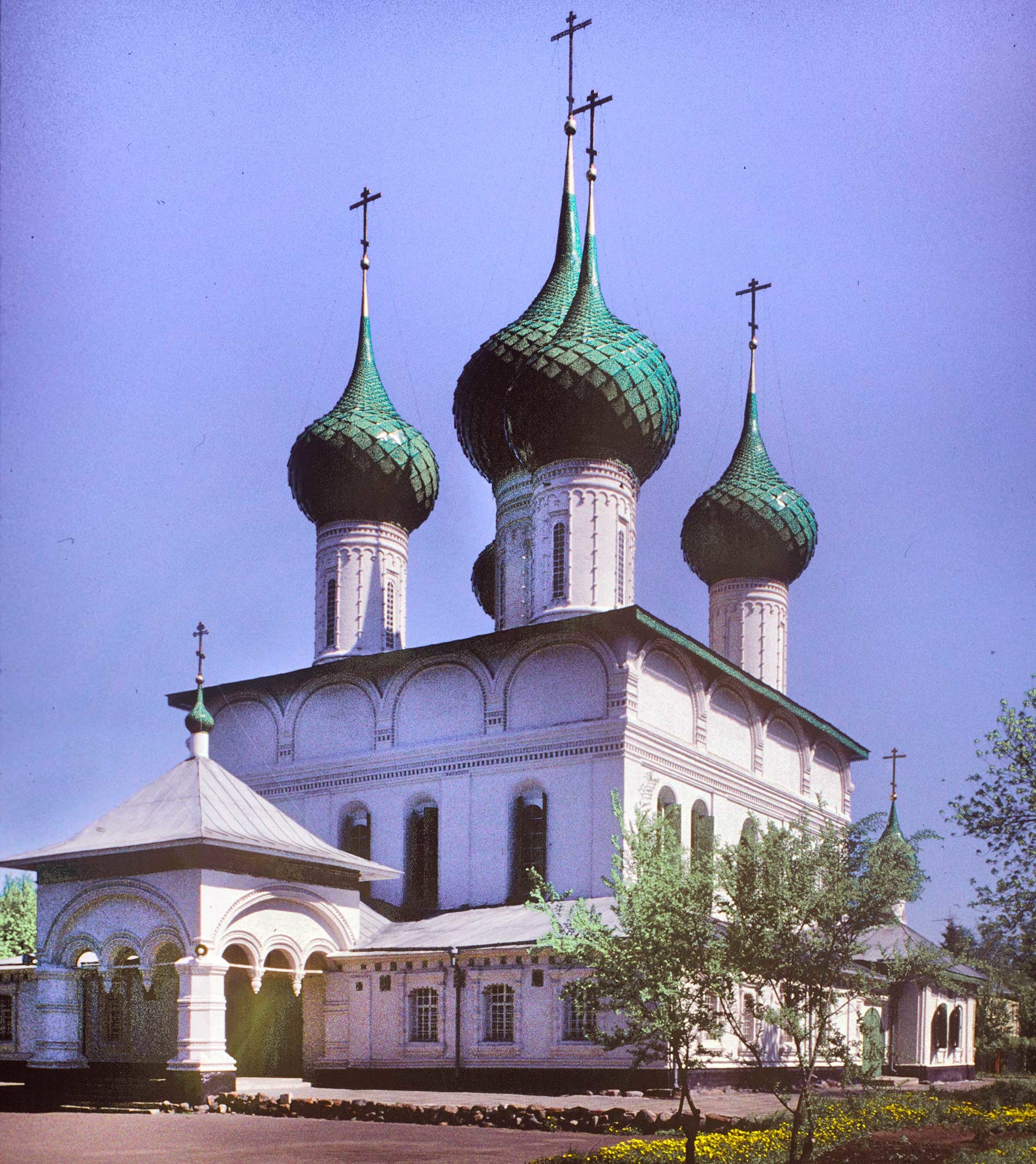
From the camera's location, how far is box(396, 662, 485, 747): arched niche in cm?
2125

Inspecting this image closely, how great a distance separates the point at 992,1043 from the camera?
1350cm

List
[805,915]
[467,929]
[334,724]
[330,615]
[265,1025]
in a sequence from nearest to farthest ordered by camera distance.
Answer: [805,915], [467,929], [265,1025], [334,724], [330,615]

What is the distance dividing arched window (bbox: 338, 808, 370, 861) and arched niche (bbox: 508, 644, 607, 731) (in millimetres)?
2958

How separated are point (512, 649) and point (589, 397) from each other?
404 centimetres

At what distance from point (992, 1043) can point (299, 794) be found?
39.1 feet

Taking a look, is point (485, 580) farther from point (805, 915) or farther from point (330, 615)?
point (805, 915)

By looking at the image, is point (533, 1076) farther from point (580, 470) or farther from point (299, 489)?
point (299, 489)

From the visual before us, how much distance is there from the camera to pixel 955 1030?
27.5 metres

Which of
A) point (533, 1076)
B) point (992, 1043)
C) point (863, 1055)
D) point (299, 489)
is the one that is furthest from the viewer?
point (299, 489)

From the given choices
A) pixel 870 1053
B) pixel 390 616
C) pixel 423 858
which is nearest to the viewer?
pixel 870 1053

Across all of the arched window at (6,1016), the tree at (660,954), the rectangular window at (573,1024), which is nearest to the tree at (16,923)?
the arched window at (6,1016)

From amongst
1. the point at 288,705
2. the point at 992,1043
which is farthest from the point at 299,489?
the point at 992,1043

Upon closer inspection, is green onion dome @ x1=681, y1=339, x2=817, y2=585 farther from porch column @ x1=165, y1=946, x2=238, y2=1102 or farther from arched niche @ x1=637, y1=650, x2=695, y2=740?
porch column @ x1=165, y1=946, x2=238, y2=1102


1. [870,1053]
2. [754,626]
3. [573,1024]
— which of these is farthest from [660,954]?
[754,626]
